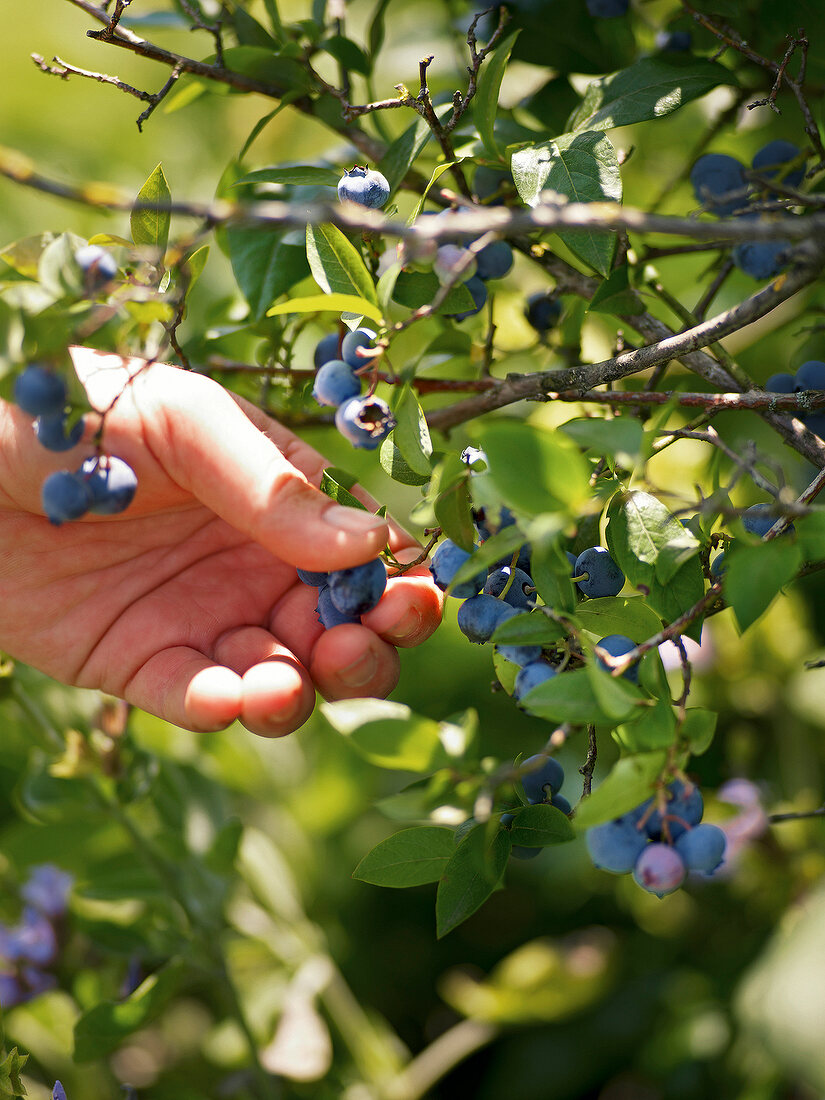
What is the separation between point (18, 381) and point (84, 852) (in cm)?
88

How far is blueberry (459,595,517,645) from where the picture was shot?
566 millimetres

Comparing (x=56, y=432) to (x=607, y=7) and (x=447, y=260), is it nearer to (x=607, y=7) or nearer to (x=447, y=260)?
(x=447, y=260)

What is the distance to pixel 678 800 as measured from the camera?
0.51 m

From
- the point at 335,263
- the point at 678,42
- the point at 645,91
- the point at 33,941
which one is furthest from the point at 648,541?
A: the point at 33,941

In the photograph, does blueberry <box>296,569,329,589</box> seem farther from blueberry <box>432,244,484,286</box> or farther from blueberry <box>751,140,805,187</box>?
blueberry <box>751,140,805,187</box>

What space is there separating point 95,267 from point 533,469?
260 millimetres

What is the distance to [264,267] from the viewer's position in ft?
2.61

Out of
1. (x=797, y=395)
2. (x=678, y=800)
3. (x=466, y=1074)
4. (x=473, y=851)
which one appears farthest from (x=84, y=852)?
(x=797, y=395)

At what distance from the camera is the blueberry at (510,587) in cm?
60

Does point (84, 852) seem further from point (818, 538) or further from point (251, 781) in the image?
point (818, 538)

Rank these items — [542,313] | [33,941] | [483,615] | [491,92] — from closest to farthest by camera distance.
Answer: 1. [483,615]
2. [491,92]
3. [542,313]
4. [33,941]

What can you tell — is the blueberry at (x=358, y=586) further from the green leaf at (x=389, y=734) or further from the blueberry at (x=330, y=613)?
the green leaf at (x=389, y=734)

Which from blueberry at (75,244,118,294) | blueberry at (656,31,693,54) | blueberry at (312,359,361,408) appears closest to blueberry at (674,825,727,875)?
blueberry at (312,359,361,408)

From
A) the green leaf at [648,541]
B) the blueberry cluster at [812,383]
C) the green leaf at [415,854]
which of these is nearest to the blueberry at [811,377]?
the blueberry cluster at [812,383]
